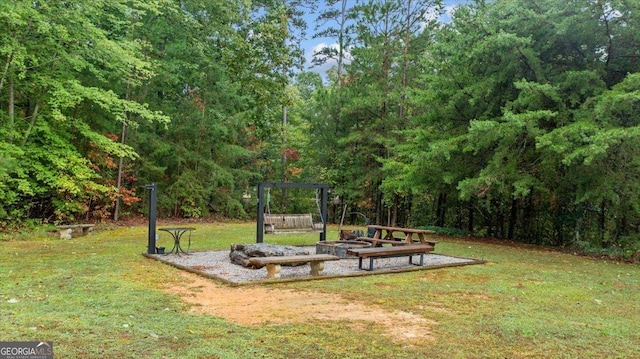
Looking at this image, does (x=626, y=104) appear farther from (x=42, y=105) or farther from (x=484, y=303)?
(x=42, y=105)

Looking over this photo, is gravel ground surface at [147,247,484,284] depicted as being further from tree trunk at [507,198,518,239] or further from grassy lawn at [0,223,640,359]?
tree trunk at [507,198,518,239]

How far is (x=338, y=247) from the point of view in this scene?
811cm

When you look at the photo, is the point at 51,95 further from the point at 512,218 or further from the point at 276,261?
the point at 512,218

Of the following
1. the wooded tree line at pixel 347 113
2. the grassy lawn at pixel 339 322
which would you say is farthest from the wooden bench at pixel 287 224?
the wooded tree line at pixel 347 113

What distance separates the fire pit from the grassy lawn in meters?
1.67

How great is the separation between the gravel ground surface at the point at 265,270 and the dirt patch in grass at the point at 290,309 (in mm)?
543

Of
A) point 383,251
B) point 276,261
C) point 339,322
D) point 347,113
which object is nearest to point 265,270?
point 276,261

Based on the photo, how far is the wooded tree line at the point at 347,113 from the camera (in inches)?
366

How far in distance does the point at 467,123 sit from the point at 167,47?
34.2ft

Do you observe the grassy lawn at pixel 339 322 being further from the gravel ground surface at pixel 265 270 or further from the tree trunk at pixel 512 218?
the tree trunk at pixel 512 218

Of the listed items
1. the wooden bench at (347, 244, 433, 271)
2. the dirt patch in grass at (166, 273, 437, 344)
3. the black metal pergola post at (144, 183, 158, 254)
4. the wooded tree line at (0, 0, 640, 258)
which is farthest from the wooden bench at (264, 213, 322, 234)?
the wooded tree line at (0, 0, 640, 258)

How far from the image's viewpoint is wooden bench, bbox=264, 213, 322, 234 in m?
8.72

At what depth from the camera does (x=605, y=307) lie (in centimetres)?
482

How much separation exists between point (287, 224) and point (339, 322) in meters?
5.24
